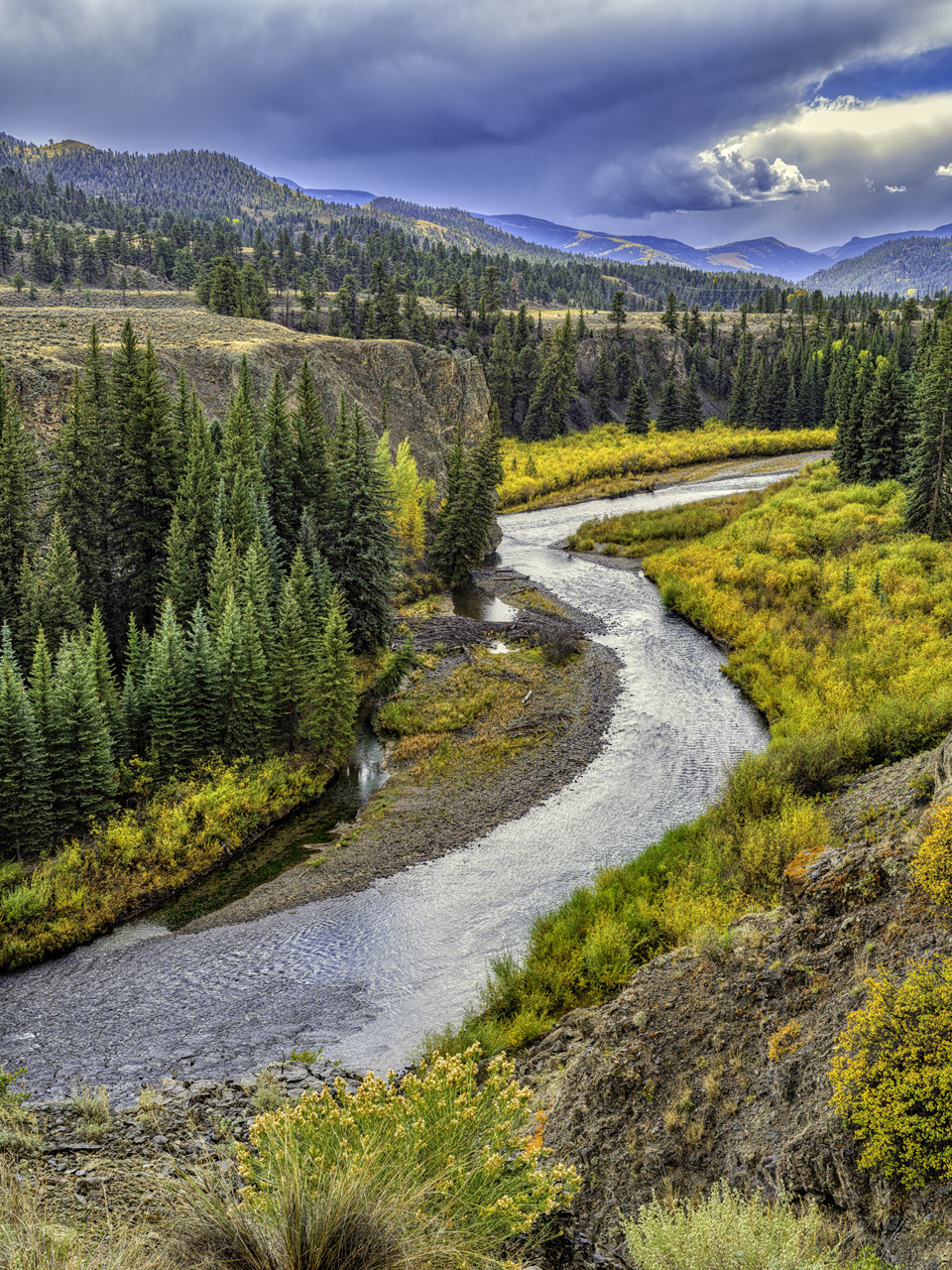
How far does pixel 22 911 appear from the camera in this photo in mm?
17828

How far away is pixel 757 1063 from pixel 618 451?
299 feet

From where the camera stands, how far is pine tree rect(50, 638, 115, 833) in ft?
66.4

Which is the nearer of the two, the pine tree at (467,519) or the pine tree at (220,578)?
the pine tree at (220,578)

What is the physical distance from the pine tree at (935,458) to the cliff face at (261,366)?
38893 millimetres

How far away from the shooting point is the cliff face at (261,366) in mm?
34606

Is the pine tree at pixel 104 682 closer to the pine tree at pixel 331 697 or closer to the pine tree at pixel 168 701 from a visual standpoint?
the pine tree at pixel 168 701

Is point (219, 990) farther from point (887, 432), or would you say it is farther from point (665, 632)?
point (887, 432)

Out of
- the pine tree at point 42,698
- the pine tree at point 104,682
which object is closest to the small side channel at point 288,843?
the pine tree at point 42,698

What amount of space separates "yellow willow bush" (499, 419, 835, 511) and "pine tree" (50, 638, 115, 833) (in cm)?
6130

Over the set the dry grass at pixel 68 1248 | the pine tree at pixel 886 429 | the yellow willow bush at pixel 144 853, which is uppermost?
the pine tree at pixel 886 429

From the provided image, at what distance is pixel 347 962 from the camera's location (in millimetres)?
17828

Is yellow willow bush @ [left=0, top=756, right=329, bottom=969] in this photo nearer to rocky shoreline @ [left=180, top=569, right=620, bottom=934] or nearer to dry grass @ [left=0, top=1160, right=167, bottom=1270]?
rocky shoreline @ [left=180, top=569, right=620, bottom=934]

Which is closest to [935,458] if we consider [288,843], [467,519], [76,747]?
[467,519]

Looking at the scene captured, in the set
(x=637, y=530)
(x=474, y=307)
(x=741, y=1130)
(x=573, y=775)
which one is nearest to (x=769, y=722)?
(x=573, y=775)
